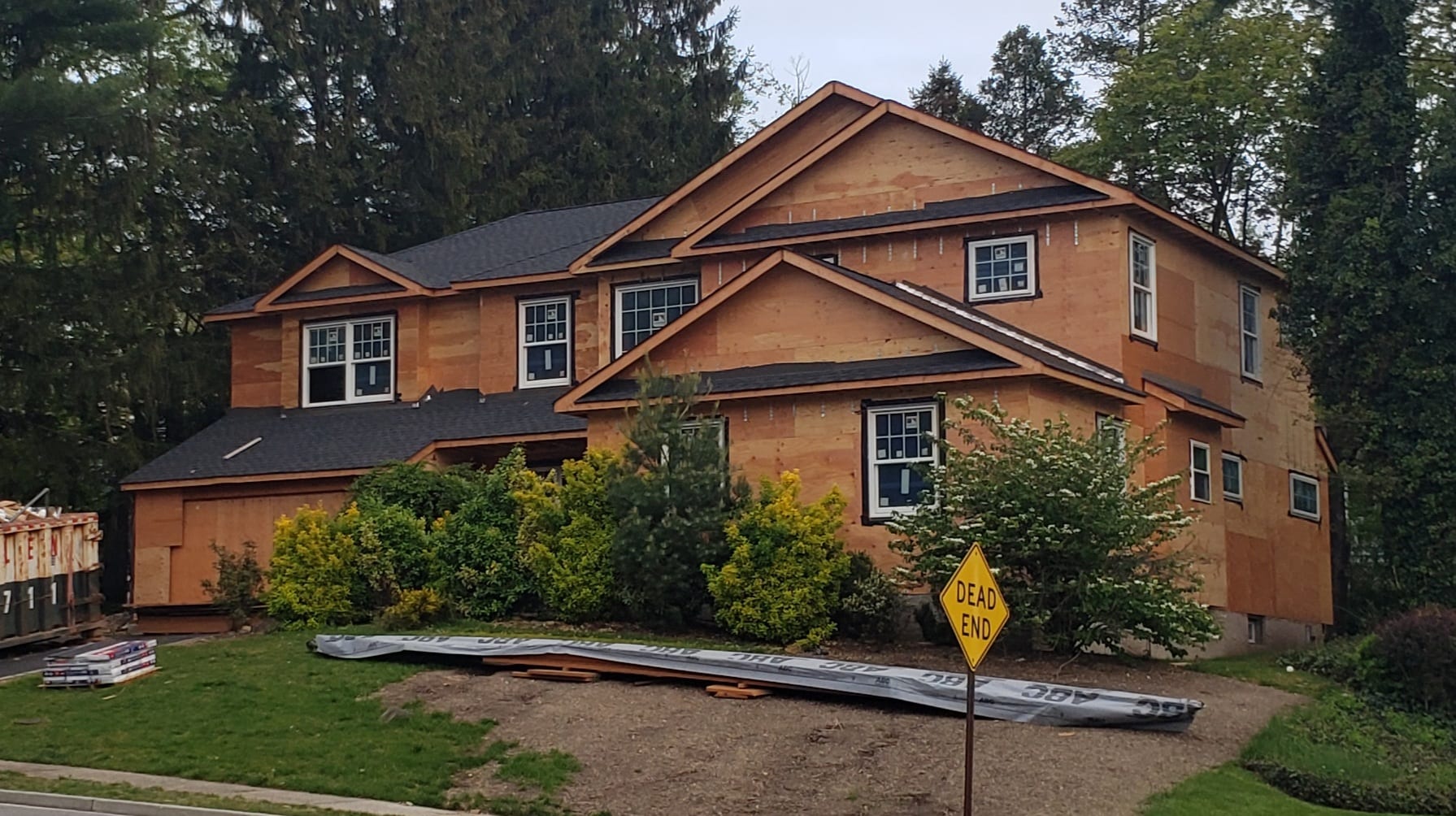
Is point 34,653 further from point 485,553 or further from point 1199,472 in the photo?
point 1199,472

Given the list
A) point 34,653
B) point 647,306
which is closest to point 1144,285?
point 647,306

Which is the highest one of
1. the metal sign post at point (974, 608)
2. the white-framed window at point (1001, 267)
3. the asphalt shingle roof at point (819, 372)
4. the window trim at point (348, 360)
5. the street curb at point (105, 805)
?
the white-framed window at point (1001, 267)

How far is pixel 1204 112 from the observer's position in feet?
140

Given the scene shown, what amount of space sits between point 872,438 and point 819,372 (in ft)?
4.18

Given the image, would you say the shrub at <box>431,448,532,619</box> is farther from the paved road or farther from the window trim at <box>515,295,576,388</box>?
the window trim at <box>515,295,576,388</box>

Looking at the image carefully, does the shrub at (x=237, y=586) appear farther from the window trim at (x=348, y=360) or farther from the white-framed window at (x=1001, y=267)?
the white-framed window at (x=1001, y=267)

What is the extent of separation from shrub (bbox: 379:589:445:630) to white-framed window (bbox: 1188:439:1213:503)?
11.8m

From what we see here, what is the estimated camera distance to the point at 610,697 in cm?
2095

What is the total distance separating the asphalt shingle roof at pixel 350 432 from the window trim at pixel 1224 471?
10527 millimetres

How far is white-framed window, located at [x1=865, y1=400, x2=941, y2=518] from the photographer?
2595cm

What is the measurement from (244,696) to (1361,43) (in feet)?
68.1

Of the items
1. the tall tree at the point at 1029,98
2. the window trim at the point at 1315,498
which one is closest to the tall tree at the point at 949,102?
the tall tree at the point at 1029,98

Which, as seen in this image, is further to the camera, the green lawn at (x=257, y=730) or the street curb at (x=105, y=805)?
the green lawn at (x=257, y=730)

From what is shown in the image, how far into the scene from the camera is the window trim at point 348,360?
34875 mm
